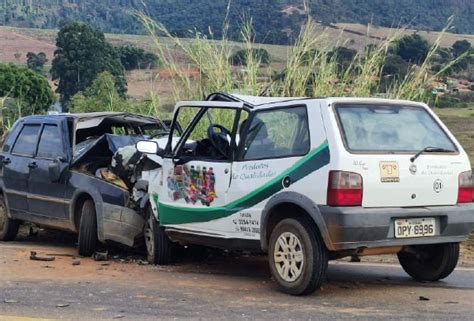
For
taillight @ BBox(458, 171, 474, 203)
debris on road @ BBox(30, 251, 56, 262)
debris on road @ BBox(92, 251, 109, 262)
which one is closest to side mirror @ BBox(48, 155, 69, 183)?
debris on road @ BBox(30, 251, 56, 262)

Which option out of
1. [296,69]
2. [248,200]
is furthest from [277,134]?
[296,69]

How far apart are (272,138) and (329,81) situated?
16.9 ft

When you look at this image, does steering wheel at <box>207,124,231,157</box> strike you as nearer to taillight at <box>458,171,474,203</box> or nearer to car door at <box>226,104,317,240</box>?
car door at <box>226,104,317,240</box>

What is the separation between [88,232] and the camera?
912cm

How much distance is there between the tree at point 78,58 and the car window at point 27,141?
27929 mm

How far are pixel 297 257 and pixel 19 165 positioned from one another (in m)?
5.37

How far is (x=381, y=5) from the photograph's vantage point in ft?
172

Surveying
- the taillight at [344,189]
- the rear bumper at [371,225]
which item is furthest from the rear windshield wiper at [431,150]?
the taillight at [344,189]

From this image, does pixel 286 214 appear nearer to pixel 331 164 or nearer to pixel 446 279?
pixel 331 164

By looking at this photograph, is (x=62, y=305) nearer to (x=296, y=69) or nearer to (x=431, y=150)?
A: (x=431, y=150)

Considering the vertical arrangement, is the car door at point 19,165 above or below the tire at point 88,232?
above

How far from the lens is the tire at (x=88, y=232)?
912 cm

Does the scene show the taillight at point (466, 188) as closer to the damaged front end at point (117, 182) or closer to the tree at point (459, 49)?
the damaged front end at point (117, 182)

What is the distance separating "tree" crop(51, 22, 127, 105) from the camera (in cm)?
4034
